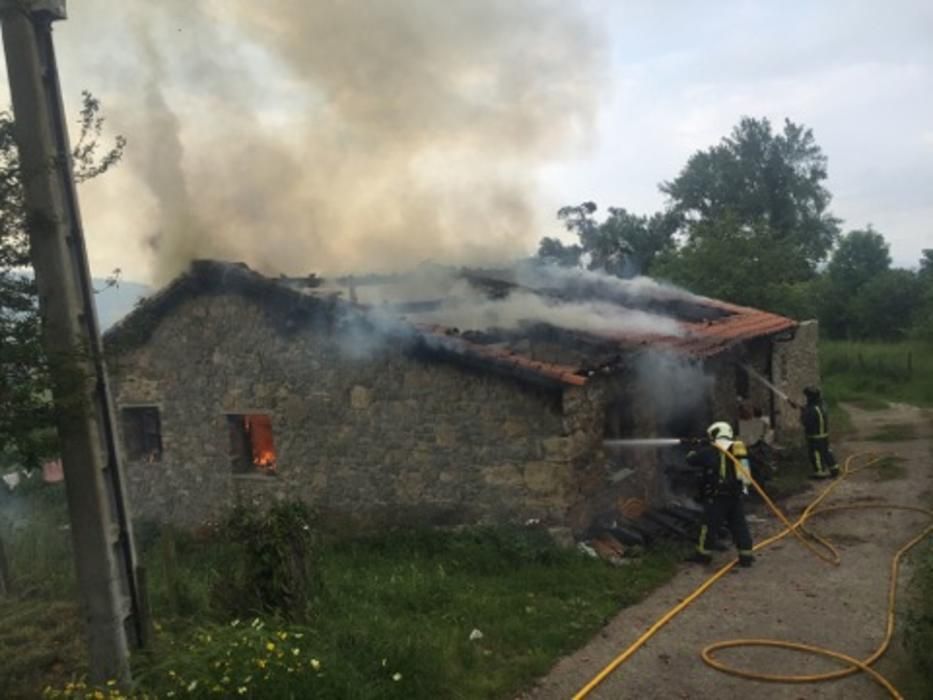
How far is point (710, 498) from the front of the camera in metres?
9.43

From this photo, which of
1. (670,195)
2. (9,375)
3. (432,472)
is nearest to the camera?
(9,375)

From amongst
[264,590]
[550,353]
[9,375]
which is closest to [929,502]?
[550,353]

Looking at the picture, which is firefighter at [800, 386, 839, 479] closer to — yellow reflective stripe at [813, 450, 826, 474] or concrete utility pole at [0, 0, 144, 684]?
yellow reflective stripe at [813, 450, 826, 474]

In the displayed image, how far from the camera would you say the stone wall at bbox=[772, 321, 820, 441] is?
57.5ft

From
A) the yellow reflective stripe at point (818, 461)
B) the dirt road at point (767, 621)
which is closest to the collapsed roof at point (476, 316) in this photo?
the yellow reflective stripe at point (818, 461)

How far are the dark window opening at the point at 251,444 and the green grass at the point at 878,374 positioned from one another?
1709 centimetres

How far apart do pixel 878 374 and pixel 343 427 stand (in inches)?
809

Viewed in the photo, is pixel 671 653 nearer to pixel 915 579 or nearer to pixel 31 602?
pixel 915 579

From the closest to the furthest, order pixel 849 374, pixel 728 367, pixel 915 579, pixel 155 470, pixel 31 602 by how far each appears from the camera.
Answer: pixel 915 579, pixel 31 602, pixel 155 470, pixel 728 367, pixel 849 374

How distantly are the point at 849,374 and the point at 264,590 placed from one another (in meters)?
24.1

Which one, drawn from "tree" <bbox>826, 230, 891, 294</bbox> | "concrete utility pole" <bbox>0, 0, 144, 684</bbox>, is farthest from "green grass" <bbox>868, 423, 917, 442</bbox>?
"tree" <bbox>826, 230, 891, 294</bbox>

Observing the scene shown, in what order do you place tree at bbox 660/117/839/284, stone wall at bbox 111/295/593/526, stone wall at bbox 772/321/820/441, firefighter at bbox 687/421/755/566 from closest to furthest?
firefighter at bbox 687/421/755/566 → stone wall at bbox 111/295/593/526 → stone wall at bbox 772/321/820/441 → tree at bbox 660/117/839/284

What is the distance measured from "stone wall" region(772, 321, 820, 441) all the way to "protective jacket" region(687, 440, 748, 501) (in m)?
8.37

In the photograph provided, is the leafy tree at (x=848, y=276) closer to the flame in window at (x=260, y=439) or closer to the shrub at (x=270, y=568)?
the flame in window at (x=260, y=439)
